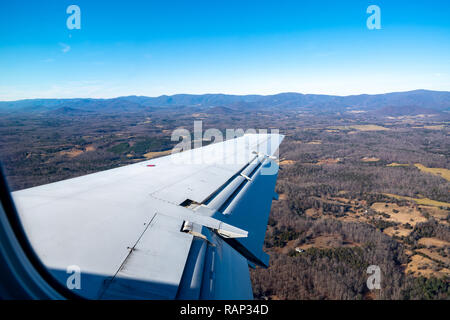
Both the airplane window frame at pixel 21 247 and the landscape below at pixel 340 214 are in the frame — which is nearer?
the airplane window frame at pixel 21 247

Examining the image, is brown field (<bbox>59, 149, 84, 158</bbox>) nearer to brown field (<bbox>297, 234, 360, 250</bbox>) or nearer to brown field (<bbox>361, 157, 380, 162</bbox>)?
brown field (<bbox>297, 234, 360, 250</bbox>)

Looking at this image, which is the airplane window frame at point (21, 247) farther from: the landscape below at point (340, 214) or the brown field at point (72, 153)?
the brown field at point (72, 153)

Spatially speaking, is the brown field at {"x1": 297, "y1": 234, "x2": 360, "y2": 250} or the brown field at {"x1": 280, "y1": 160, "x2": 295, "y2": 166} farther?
the brown field at {"x1": 280, "y1": 160, "x2": 295, "y2": 166}

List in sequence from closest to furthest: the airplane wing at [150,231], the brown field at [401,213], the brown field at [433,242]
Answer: the airplane wing at [150,231] < the brown field at [433,242] < the brown field at [401,213]

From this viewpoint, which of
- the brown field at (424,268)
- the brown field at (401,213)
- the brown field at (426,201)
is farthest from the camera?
the brown field at (426,201)

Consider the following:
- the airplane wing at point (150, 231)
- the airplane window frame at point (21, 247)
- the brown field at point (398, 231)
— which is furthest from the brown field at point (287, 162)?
the airplane window frame at point (21, 247)

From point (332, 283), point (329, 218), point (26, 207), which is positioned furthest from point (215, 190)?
point (329, 218)

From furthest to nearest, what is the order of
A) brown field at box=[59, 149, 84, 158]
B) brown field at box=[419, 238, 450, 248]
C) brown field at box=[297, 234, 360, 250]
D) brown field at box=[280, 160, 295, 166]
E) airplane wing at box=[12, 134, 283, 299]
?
1. brown field at box=[280, 160, 295, 166]
2. brown field at box=[59, 149, 84, 158]
3. brown field at box=[419, 238, 450, 248]
4. brown field at box=[297, 234, 360, 250]
5. airplane wing at box=[12, 134, 283, 299]

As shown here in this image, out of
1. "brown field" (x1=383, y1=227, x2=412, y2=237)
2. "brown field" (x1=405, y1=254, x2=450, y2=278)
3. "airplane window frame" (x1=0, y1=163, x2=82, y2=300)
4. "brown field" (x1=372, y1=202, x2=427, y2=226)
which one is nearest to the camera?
"airplane window frame" (x1=0, y1=163, x2=82, y2=300)

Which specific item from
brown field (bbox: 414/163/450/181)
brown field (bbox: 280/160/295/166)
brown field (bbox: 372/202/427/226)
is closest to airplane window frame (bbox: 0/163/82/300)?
brown field (bbox: 372/202/427/226)

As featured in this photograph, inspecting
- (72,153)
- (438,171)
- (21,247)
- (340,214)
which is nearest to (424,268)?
(340,214)
